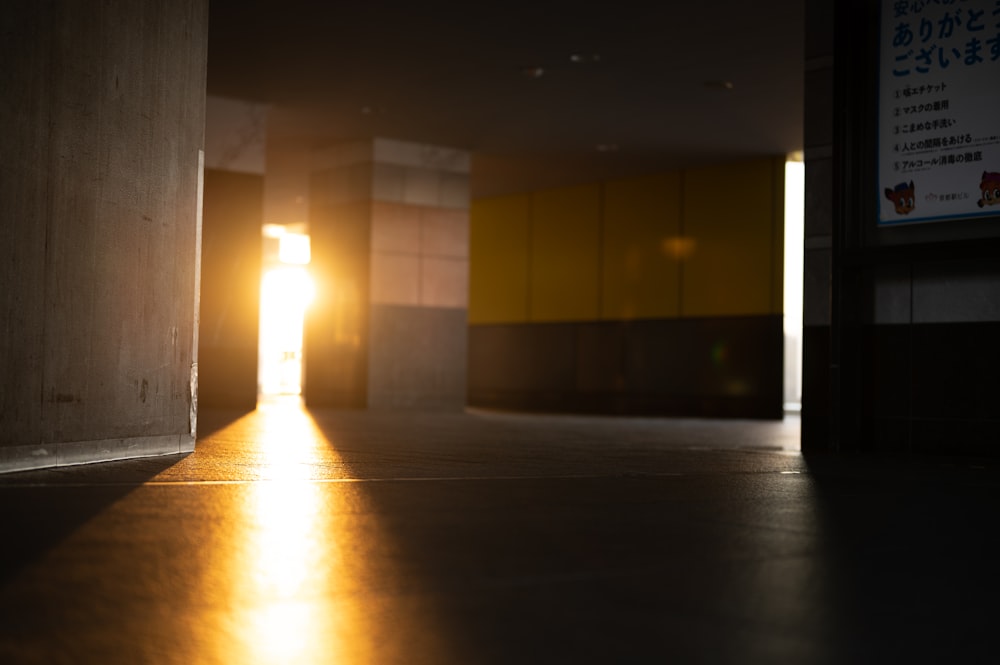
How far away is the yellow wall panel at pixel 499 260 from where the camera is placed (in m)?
28.4

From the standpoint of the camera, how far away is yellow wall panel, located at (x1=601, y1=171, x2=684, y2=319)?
2509cm

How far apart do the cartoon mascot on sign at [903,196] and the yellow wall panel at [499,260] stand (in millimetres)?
18162

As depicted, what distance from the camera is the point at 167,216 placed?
7922 millimetres

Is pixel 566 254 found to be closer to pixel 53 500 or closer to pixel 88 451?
pixel 88 451

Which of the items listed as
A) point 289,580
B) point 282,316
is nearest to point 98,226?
point 289,580

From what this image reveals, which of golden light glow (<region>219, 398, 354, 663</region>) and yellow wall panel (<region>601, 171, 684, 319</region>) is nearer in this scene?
golden light glow (<region>219, 398, 354, 663</region>)

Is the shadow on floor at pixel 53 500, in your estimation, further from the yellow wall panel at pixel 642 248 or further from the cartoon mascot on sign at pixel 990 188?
the yellow wall panel at pixel 642 248

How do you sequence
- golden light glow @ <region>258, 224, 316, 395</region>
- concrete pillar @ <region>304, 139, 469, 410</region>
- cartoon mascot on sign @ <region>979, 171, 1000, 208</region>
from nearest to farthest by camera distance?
cartoon mascot on sign @ <region>979, 171, 1000, 208</region> → concrete pillar @ <region>304, 139, 469, 410</region> → golden light glow @ <region>258, 224, 316, 395</region>

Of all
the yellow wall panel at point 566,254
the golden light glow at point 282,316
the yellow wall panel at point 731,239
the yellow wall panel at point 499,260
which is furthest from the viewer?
the golden light glow at point 282,316

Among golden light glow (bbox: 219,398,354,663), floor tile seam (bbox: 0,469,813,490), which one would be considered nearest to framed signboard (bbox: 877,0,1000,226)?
floor tile seam (bbox: 0,469,813,490)

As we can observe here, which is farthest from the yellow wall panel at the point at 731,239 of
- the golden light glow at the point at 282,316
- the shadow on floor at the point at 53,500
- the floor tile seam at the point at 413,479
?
the golden light glow at the point at 282,316

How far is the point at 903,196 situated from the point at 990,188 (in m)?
0.79

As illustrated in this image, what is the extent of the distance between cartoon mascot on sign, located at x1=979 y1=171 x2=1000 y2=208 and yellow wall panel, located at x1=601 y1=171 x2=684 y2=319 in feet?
50.3

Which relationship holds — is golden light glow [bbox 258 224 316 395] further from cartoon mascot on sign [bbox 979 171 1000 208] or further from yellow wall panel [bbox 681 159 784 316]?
cartoon mascot on sign [bbox 979 171 1000 208]
